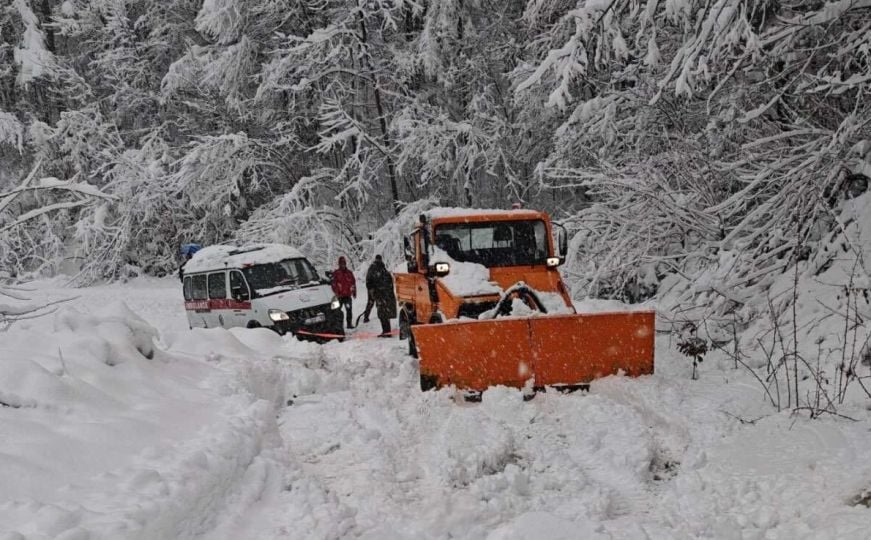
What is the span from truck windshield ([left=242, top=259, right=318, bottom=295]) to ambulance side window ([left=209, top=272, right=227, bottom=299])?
64cm

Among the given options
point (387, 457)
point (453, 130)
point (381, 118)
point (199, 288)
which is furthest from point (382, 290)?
point (387, 457)

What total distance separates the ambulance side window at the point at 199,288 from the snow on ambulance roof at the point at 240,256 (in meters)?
0.18

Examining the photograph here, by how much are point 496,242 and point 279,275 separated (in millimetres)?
5929

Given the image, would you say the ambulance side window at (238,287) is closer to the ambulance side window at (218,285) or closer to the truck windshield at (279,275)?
the truck windshield at (279,275)

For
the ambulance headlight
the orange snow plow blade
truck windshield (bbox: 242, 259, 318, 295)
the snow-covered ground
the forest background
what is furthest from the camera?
truck windshield (bbox: 242, 259, 318, 295)

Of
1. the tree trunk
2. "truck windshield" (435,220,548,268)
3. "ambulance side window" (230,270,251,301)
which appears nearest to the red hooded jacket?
"ambulance side window" (230,270,251,301)

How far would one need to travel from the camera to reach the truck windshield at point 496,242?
821cm

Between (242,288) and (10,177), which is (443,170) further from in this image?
(10,177)

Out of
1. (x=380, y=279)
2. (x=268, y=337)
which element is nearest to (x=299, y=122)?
(x=380, y=279)

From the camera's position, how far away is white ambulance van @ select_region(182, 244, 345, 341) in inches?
471

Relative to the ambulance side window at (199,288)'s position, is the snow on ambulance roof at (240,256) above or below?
above

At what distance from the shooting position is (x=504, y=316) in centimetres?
711

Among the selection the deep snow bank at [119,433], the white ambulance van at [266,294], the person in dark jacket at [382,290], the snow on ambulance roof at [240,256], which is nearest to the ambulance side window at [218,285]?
the white ambulance van at [266,294]

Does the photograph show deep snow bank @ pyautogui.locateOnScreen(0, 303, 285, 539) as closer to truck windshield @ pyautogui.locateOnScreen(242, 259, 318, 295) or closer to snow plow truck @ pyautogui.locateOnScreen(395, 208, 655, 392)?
snow plow truck @ pyautogui.locateOnScreen(395, 208, 655, 392)
